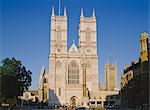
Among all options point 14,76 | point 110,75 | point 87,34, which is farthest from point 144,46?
point 110,75

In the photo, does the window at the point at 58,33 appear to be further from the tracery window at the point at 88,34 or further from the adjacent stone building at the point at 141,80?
the adjacent stone building at the point at 141,80

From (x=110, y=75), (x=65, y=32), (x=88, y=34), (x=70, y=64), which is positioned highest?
(x=65, y=32)

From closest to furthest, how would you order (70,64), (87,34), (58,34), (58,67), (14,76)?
(14,76), (58,67), (70,64), (58,34), (87,34)

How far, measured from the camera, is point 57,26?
126062mm

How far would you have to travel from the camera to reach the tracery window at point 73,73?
12238 cm

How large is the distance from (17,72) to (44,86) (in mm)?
86362

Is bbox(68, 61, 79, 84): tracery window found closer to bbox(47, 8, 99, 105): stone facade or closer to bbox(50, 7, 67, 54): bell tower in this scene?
bbox(47, 8, 99, 105): stone facade

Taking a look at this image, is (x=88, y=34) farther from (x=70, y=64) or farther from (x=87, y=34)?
(x=70, y=64)

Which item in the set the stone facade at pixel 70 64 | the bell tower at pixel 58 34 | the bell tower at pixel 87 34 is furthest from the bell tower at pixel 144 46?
the bell tower at pixel 58 34

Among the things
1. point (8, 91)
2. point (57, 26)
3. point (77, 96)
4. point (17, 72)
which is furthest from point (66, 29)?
point (8, 91)

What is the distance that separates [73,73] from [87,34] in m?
14.6

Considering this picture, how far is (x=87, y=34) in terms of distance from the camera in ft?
413

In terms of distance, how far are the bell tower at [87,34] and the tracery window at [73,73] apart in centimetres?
555

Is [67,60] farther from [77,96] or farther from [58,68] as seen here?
[77,96]
